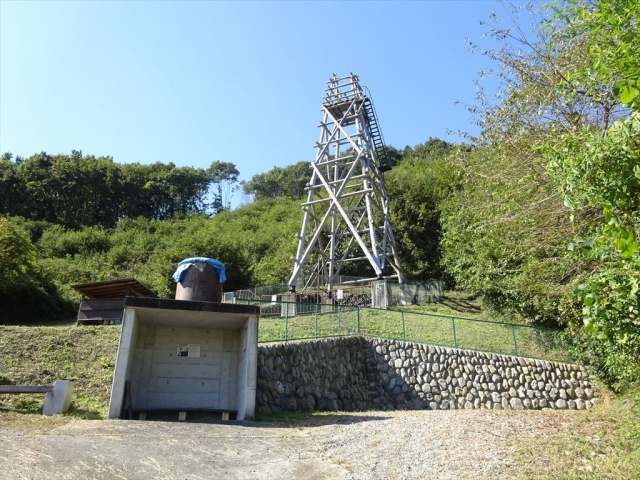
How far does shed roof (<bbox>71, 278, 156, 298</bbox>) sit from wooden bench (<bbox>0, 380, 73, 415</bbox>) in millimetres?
8123

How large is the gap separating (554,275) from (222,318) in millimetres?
8438

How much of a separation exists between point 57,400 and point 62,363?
276cm

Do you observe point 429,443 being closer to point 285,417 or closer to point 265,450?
point 265,450

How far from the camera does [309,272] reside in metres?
27.7

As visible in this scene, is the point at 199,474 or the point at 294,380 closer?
the point at 199,474

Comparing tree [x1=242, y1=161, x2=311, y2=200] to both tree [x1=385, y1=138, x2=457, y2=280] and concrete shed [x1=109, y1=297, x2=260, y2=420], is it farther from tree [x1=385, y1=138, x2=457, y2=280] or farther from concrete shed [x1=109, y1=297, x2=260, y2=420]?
concrete shed [x1=109, y1=297, x2=260, y2=420]

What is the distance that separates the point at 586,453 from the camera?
267 inches

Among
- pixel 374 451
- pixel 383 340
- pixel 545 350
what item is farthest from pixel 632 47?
pixel 545 350

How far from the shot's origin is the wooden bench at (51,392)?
8.84 m

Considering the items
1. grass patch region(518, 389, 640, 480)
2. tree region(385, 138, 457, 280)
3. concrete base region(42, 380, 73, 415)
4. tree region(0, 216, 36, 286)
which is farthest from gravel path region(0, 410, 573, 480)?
tree region(385, 138, 457, 280)

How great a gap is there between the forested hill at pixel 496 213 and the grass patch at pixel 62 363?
30.1 ft

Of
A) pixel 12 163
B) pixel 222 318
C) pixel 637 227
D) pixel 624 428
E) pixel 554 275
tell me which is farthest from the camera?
pixel 12 163

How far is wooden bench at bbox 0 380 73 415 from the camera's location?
29.0ft

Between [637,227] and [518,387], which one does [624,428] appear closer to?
[637,227]
